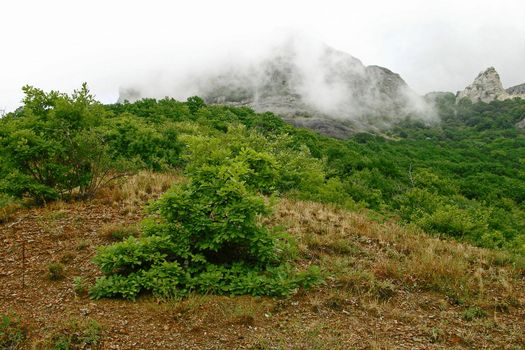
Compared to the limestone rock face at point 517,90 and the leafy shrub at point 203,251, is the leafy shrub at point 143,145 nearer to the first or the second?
the leafy shrub at point 203,251

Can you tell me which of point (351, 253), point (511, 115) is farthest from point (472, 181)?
point (511, 115)

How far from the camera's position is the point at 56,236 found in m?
8.61

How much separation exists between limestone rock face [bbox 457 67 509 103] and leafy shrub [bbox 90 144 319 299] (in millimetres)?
159218

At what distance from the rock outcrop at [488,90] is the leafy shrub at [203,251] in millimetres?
158427

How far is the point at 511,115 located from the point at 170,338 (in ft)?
419

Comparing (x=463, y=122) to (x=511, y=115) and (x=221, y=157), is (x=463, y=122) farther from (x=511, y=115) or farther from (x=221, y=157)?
(x=221, y=157)

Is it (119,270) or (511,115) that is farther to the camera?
(511,115)

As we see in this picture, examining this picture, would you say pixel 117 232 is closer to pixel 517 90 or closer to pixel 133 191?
pixel 133 191

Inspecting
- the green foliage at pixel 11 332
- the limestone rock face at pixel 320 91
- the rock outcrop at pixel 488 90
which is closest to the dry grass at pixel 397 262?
the green foliage at pixel 11 332

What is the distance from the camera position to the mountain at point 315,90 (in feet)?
369

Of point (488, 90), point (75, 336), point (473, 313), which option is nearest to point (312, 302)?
point (473, 313)

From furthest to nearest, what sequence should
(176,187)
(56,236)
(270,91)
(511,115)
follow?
(270,91) → (511,115) → (56,236) → (176,187)

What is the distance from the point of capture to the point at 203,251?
721cm

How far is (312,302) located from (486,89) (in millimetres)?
165933
